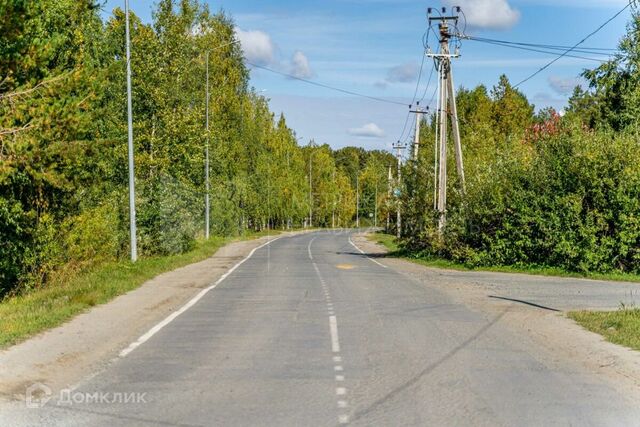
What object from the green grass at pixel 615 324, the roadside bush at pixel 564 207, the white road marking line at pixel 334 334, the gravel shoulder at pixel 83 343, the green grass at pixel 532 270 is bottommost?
the green grass at pixel 532 270

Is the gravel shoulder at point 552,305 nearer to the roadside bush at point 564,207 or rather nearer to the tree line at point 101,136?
the roadside bush at point 564,207

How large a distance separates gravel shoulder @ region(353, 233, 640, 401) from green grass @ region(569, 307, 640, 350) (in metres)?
0.20

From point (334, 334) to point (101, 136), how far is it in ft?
56.1

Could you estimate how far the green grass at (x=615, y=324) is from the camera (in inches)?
438

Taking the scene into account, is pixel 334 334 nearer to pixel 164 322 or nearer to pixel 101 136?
pixel 164 322

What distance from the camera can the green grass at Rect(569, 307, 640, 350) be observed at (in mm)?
11117

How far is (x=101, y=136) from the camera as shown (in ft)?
84.4

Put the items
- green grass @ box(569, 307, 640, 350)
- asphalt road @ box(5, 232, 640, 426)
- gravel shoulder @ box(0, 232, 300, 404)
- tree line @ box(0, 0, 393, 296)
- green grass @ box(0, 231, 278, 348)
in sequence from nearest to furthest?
asphalt road @ box(5, 232, 640, 426) → gravel shoulder @ box(0, 232, 300, 404) → green grass @ box(569, 307, 640, 350) → green grass @ box(0, 231, 278, 348) → tree line @ box(0, 0, 393, 296)

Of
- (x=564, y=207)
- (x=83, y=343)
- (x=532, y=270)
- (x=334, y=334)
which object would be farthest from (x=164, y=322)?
(x=564, y=207)

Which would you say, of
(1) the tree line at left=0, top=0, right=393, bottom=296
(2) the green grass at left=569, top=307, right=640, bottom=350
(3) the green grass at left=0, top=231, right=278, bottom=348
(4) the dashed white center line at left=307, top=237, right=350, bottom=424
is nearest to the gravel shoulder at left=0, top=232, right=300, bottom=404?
(3) the green grass at left=0, top=231, right=278, bottom=348

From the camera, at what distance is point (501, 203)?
27.2 m

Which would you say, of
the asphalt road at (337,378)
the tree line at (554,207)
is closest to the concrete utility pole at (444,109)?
the tree line at (554,207)

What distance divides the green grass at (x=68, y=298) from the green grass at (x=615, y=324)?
900 cm

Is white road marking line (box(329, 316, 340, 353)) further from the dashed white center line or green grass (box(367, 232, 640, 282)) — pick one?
green grass (box(367, 232, 640, 282))
